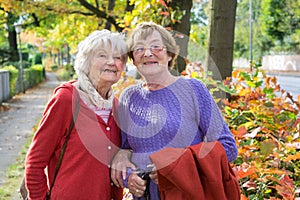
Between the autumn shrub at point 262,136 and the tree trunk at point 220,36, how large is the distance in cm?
18

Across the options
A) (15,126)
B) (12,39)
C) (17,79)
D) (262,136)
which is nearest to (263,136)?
(262,136)

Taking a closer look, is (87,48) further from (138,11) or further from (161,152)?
(138,11)

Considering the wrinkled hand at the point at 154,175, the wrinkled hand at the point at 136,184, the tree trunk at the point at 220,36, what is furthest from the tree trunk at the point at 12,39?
the wrinkled hand at the point at 154,175

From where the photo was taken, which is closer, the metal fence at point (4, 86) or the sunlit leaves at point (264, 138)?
the sunlit leaves at point (264, 138)

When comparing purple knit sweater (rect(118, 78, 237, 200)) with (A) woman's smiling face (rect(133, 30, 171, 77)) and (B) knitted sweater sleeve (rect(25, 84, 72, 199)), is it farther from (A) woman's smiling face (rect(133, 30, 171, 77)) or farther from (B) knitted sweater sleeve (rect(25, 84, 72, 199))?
(B) knitted sweater sleeve (rect(25, 84, 72, 199))

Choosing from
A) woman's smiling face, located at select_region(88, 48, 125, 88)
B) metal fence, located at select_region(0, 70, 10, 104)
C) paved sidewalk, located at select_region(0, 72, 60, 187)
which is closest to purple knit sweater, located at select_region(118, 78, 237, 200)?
woman's smiling face, located at select_region(88, 48, 125, 88)

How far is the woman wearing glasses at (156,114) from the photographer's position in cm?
225

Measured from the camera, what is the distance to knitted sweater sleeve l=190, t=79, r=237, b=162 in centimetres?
223

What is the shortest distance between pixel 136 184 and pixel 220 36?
3.13m

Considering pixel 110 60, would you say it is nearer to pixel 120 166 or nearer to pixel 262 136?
pixel 120 166

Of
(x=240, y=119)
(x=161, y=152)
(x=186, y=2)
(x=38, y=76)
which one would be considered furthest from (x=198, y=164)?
(x=38, y=76)

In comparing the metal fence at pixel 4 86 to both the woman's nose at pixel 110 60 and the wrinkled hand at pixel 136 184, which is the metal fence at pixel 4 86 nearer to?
the woman's nose at pixel 110 60

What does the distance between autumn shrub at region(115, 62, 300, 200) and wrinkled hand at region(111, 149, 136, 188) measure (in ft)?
2.48

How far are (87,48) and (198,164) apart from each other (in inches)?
36.5
